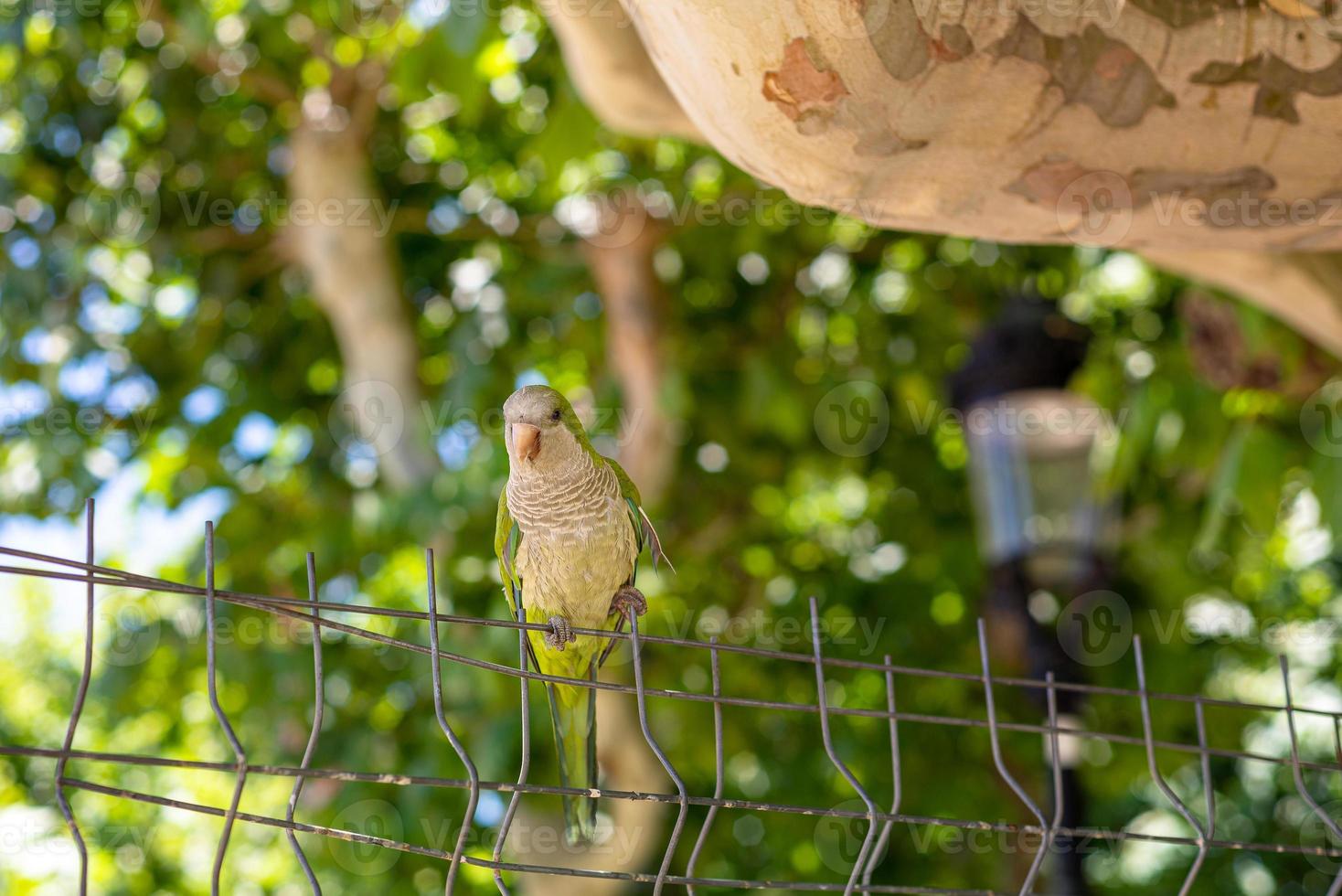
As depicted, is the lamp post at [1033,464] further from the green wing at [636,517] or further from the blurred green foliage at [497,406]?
the green wing at [636,517]

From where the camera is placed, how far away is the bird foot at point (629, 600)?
8.64 feet

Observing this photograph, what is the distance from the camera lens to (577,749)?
269cm

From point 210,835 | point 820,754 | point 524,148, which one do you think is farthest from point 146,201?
point 210,835

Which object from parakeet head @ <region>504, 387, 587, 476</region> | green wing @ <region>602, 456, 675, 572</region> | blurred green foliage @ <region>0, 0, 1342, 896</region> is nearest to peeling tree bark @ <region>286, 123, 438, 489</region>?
blurred green foliage @ <region>0, 0, 1342, 896</region>

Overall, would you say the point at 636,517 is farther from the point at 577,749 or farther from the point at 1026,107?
the point at 1026,107

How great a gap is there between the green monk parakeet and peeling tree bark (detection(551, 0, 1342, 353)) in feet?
2.20

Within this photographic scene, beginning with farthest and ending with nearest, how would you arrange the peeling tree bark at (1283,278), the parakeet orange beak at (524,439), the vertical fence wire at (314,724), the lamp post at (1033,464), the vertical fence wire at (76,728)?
the lamp post at (1033,464) → the peeling tree bark at (1283,278) → the parakeet orange beak at (524,439) → the vertical fence wire at (314,724) → the vertical fence wire at (76,728)

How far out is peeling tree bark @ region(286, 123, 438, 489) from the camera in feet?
15.9

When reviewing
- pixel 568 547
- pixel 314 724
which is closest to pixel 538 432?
pixel 568 547

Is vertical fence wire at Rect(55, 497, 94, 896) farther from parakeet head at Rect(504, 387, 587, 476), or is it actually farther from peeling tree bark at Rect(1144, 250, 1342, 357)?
peeling tree bark at Rect(1144, 250, 1342, 357)

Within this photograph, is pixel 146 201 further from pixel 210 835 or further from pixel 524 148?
pixel 210 835

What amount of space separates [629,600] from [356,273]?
2.78 m

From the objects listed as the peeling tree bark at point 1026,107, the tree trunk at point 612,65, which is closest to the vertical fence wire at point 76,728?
the peeling tree bark at point 1026,107

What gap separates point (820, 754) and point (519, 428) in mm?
3942
